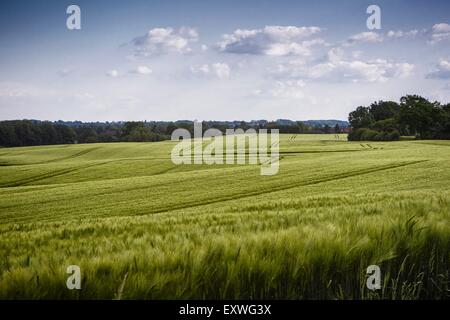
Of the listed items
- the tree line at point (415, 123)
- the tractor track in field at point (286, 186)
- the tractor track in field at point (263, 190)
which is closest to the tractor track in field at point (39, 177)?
the tractor track in field at point (263, 190)

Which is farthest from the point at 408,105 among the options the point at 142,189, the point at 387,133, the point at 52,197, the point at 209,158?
the point at 52,197

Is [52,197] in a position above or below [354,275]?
below

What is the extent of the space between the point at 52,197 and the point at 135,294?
2711 cm

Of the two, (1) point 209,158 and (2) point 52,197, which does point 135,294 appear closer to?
(2) point 52,197

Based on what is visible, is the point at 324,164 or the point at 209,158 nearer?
the point at 324,164

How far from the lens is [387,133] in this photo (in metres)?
94.9

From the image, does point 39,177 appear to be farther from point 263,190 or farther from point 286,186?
point 286,186

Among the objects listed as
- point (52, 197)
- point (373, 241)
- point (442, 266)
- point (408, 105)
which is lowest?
point (52, 197)

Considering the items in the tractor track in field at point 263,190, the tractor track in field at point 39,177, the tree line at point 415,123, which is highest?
the tree line at point 415,123

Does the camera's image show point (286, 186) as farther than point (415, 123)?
No

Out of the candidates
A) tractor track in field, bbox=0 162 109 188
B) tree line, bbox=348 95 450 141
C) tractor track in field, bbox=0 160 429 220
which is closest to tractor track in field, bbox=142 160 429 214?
tractor track in field, bbox=0 160 429 220

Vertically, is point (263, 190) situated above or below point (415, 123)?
below

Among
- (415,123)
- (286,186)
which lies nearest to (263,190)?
(286,186)

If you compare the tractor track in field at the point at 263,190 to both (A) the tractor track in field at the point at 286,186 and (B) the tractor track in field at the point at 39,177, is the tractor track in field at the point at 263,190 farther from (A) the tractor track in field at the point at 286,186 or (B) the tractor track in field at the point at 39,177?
(B) the tractor track in field at the point at 39,177
